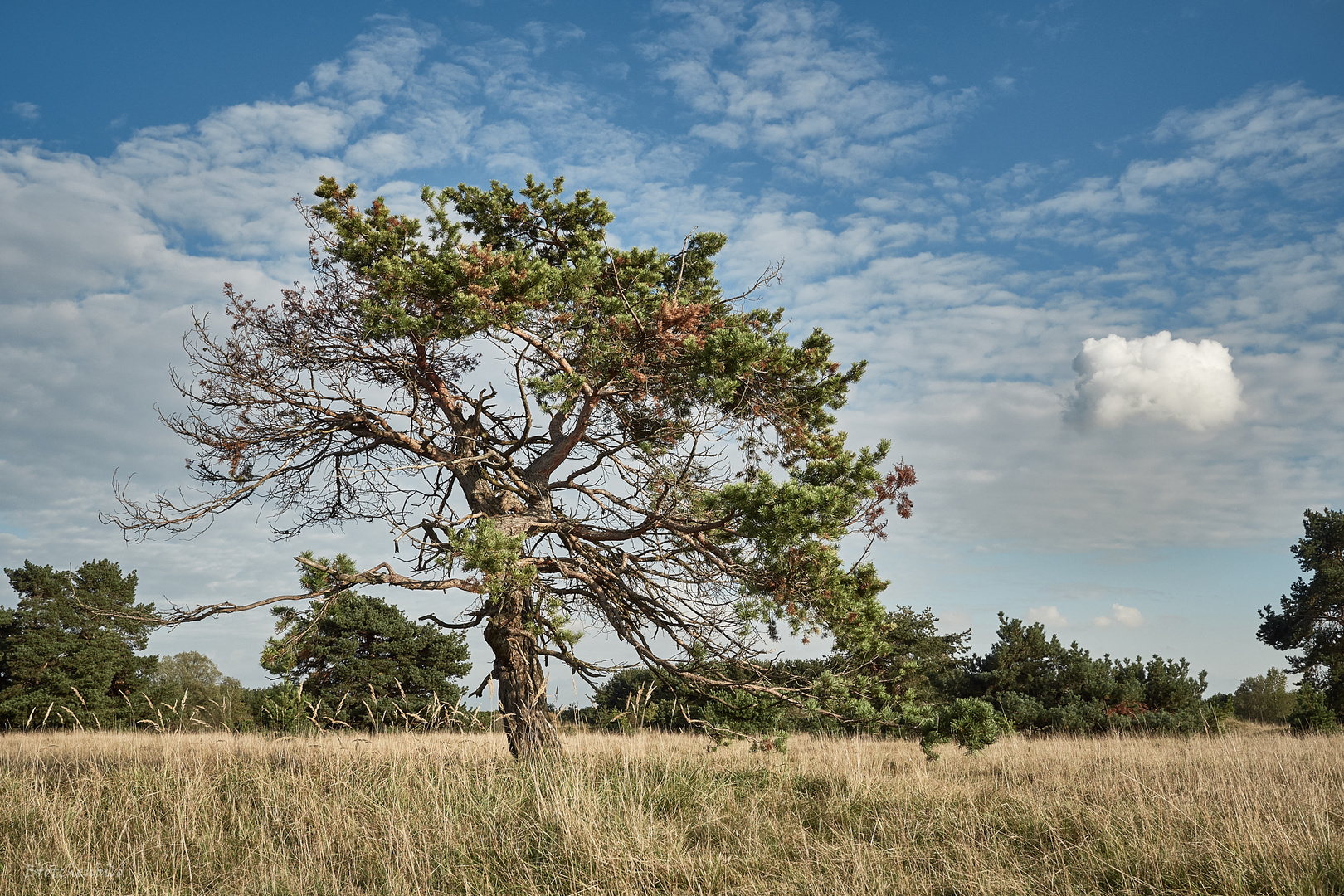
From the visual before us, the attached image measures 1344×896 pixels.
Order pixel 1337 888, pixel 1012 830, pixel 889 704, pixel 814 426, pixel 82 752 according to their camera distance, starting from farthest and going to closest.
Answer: pixel 82 752, pixel 814 426, pixel 889 704, pixel 1012 830, pixel 1337 888

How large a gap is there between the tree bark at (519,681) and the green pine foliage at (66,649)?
1660 centimetres

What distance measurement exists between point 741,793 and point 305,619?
5396 mm

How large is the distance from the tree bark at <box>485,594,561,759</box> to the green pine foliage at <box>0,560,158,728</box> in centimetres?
1660

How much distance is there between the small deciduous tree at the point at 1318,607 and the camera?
22016 mm

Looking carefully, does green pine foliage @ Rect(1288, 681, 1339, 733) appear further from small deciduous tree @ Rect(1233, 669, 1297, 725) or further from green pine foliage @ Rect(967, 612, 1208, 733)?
small deciduous tree @ Rect(1233, 669, 1297, 725)

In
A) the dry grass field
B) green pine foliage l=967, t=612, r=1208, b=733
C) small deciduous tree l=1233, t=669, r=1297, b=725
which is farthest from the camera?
small deciduous tree l=1233, t=669, r=1297, b=725

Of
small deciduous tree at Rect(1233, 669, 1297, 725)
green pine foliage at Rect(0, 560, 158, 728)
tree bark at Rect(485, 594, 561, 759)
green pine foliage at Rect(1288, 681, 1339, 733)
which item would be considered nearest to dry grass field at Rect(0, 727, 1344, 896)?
tree bark at Rect(485, 594, 561, 759)

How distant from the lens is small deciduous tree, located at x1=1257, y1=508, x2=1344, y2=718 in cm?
2202

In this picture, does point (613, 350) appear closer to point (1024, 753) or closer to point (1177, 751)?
point (1024, 753)

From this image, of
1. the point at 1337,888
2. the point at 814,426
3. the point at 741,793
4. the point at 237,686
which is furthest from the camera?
the point at 237,686

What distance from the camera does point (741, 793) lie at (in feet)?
23.2

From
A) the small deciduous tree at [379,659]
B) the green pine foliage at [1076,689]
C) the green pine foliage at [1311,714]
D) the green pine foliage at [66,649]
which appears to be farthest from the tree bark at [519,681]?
the green pine foliage at [1311,714]

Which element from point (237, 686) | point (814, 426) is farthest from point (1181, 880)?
point (237, 686)

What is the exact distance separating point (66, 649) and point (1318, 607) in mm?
38187
